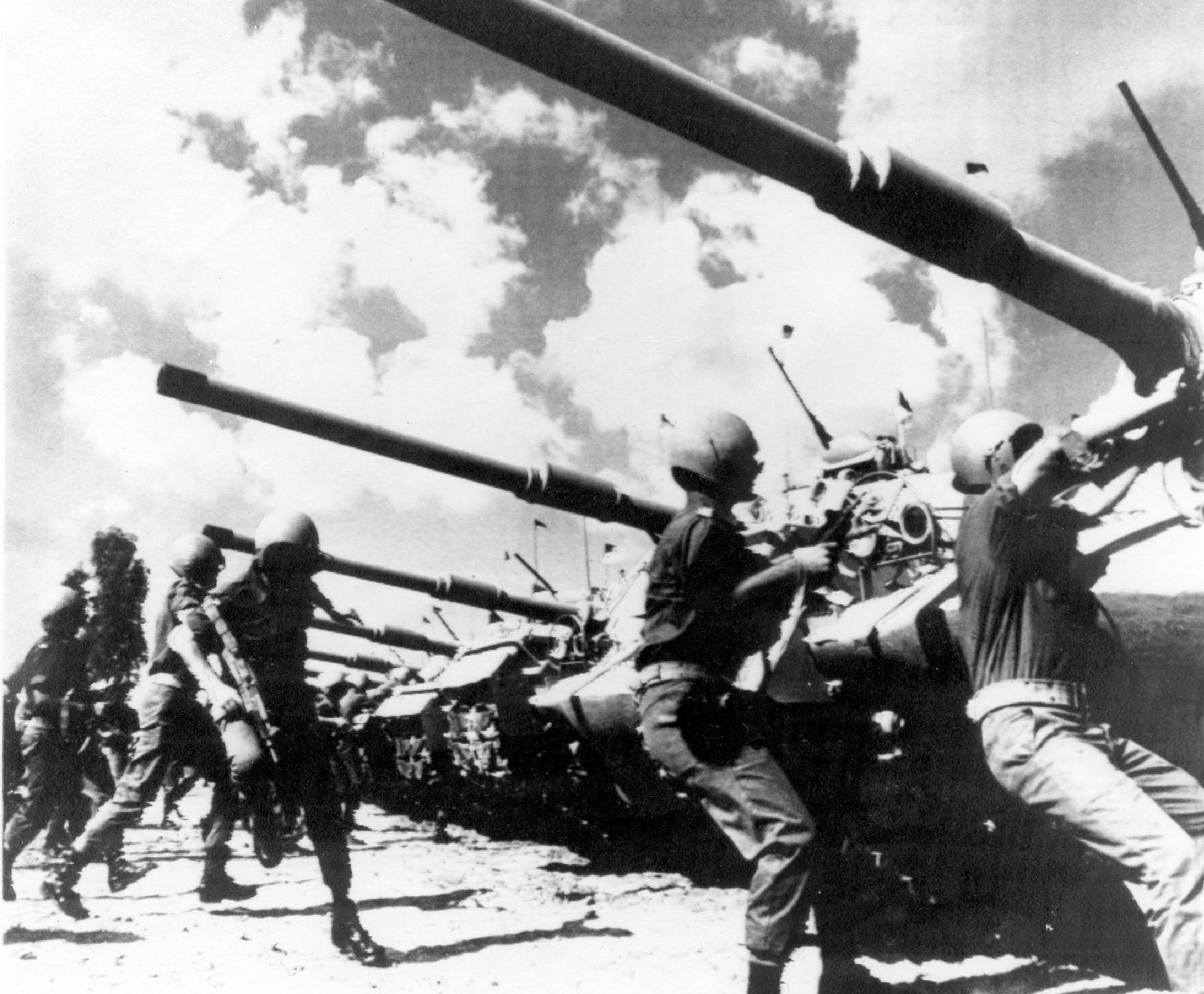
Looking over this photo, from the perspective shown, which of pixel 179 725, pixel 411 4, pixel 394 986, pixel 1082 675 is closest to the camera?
pixel 411 4

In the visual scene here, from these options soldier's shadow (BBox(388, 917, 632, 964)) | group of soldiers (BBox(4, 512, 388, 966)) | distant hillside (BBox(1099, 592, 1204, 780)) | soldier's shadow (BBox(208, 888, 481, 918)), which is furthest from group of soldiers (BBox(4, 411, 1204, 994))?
soldier's shadow (BBox(208, 888, 481, 918))

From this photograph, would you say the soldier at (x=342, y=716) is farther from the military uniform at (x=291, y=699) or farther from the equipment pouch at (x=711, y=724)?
the equipment pouch at (x=711, y=724)

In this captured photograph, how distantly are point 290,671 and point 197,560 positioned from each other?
4.72 feet

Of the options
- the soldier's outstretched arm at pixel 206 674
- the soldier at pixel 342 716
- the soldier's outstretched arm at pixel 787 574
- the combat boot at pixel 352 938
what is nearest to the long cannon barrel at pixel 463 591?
the soldier at pixel 342 716

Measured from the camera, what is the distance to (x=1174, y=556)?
433cm

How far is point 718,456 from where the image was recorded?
393 centimetres

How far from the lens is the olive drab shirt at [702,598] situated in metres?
3.69

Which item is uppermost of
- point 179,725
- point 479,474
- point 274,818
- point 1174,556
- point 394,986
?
point 479,474

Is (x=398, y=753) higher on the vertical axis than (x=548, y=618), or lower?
lower

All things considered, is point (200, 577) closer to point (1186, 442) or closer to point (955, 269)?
point (955, 269)

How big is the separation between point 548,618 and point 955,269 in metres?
7.40

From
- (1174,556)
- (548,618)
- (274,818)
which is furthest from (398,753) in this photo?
(1174,556)

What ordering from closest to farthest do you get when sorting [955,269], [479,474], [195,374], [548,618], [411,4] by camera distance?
1. [411,4]
2. [955,269]
3. [195,374]
4. [479,474]
5. [548,618]

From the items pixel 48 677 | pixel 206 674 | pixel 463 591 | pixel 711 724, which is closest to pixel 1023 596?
pixel 711 724
